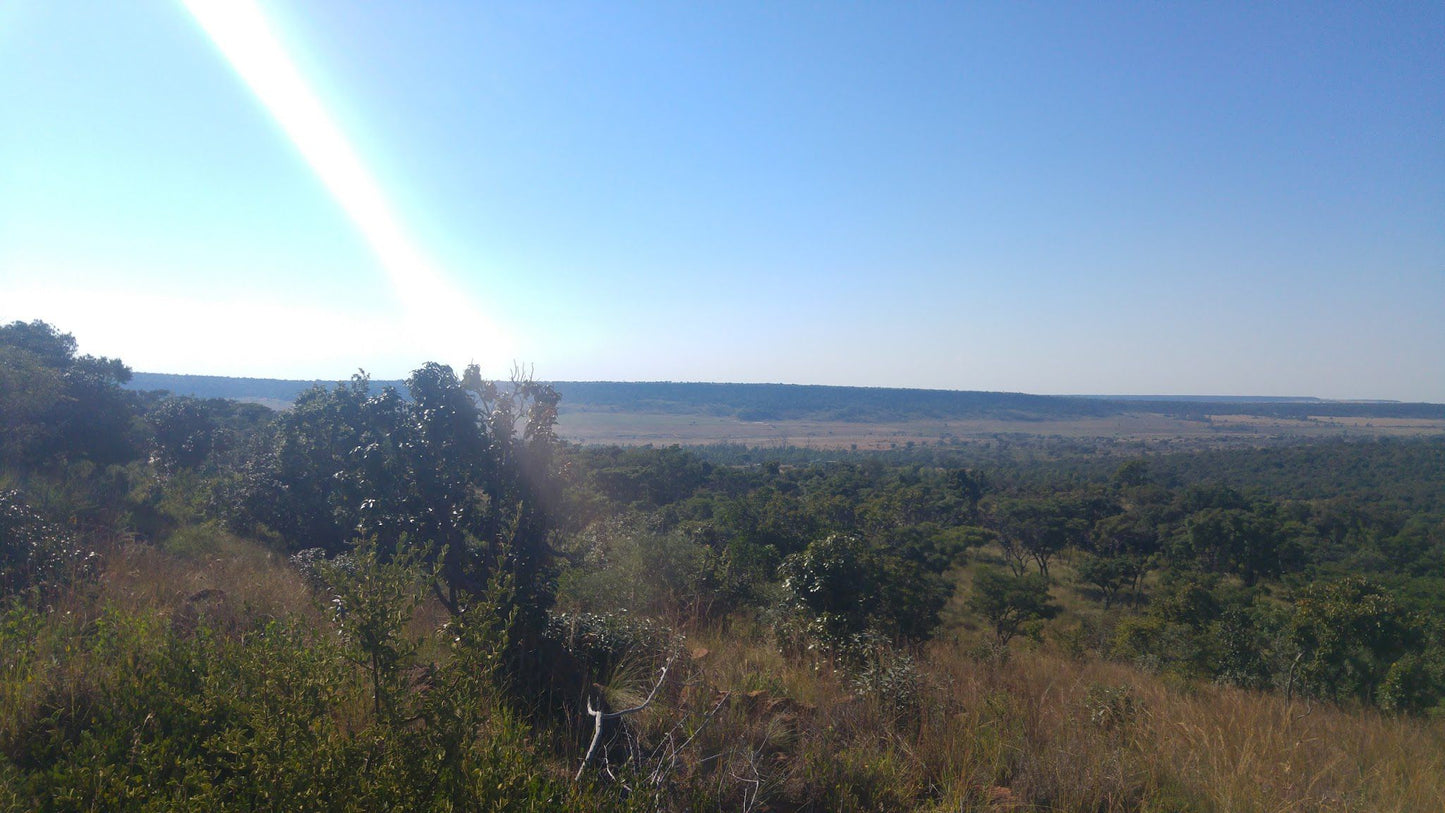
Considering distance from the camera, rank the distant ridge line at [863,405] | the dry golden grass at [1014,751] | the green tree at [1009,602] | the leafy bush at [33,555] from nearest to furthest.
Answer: the dry golden grass at [1014,751]
the leafy bush at [33,555]
the green tree at [1009,602]
the distant ridge line at [863,405]

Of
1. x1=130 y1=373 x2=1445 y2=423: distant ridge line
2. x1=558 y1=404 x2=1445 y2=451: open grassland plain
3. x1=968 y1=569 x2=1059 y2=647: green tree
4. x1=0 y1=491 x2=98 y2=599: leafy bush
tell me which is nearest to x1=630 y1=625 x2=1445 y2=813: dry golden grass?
x1=0 y1=491 x2=98 y2=599: leafy bush

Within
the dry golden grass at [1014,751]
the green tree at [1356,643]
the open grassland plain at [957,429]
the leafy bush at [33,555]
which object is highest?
the leafy bush at [33,555]

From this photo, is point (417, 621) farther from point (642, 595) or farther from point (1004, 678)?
point (1004, 678)

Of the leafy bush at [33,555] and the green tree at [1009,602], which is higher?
the leafy bush at [33,555]

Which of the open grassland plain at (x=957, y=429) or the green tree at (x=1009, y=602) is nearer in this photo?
the green tree at (x=1009, y=602)

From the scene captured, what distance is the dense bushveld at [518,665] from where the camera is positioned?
235 cm

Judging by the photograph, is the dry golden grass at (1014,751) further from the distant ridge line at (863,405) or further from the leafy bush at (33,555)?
the distant ridge line at (863,405)

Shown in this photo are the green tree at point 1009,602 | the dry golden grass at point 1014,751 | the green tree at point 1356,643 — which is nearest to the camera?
the dry golden grass at point 1014,751

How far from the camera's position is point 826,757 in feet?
10.8

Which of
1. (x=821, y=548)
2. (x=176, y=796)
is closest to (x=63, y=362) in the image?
(x=821, y=548)

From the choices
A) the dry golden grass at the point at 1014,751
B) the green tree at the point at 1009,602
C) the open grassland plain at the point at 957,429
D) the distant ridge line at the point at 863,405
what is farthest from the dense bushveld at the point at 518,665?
the distant ridge line at the point at 863,405

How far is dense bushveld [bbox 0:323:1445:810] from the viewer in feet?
7.72

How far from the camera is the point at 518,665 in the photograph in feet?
14.0

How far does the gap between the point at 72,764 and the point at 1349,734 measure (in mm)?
7207
